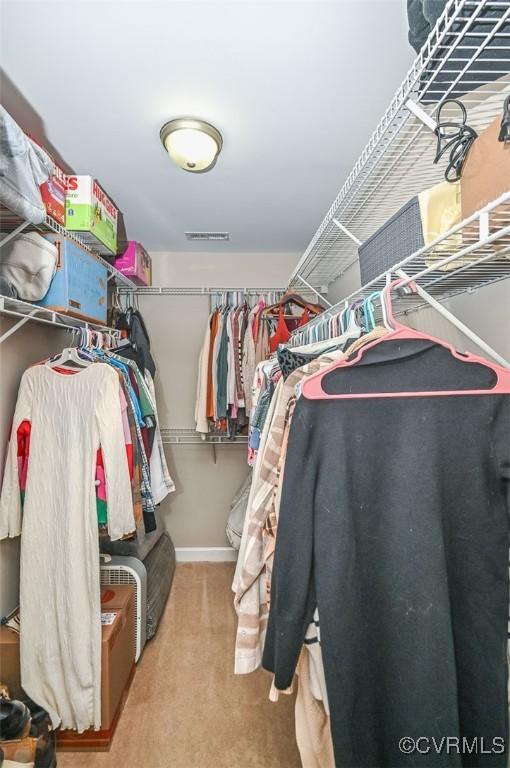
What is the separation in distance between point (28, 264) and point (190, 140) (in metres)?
0.81

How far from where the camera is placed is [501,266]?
927mm

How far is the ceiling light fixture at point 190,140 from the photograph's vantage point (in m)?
1.37

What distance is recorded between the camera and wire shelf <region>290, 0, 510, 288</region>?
1.98ft

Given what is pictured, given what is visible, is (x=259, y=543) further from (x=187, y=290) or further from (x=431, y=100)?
(x=187, y=290)

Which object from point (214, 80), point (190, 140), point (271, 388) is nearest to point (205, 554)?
point (271, 388)

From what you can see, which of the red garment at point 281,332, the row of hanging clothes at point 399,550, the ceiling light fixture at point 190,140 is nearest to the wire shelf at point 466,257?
the row of hanging clothes at point 399,550

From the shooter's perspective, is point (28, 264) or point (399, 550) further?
point (28, 264)

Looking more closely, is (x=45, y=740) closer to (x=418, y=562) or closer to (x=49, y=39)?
(x=418, y=562)

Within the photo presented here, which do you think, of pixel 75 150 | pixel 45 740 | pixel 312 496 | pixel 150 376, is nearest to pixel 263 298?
pixel 150 376

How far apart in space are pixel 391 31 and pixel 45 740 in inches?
102

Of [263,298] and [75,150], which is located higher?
[75,150]

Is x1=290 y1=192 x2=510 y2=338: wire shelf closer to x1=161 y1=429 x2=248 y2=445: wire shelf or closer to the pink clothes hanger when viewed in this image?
the pink clothes hanger

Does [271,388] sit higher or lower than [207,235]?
lower

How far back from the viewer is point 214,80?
1183mm
